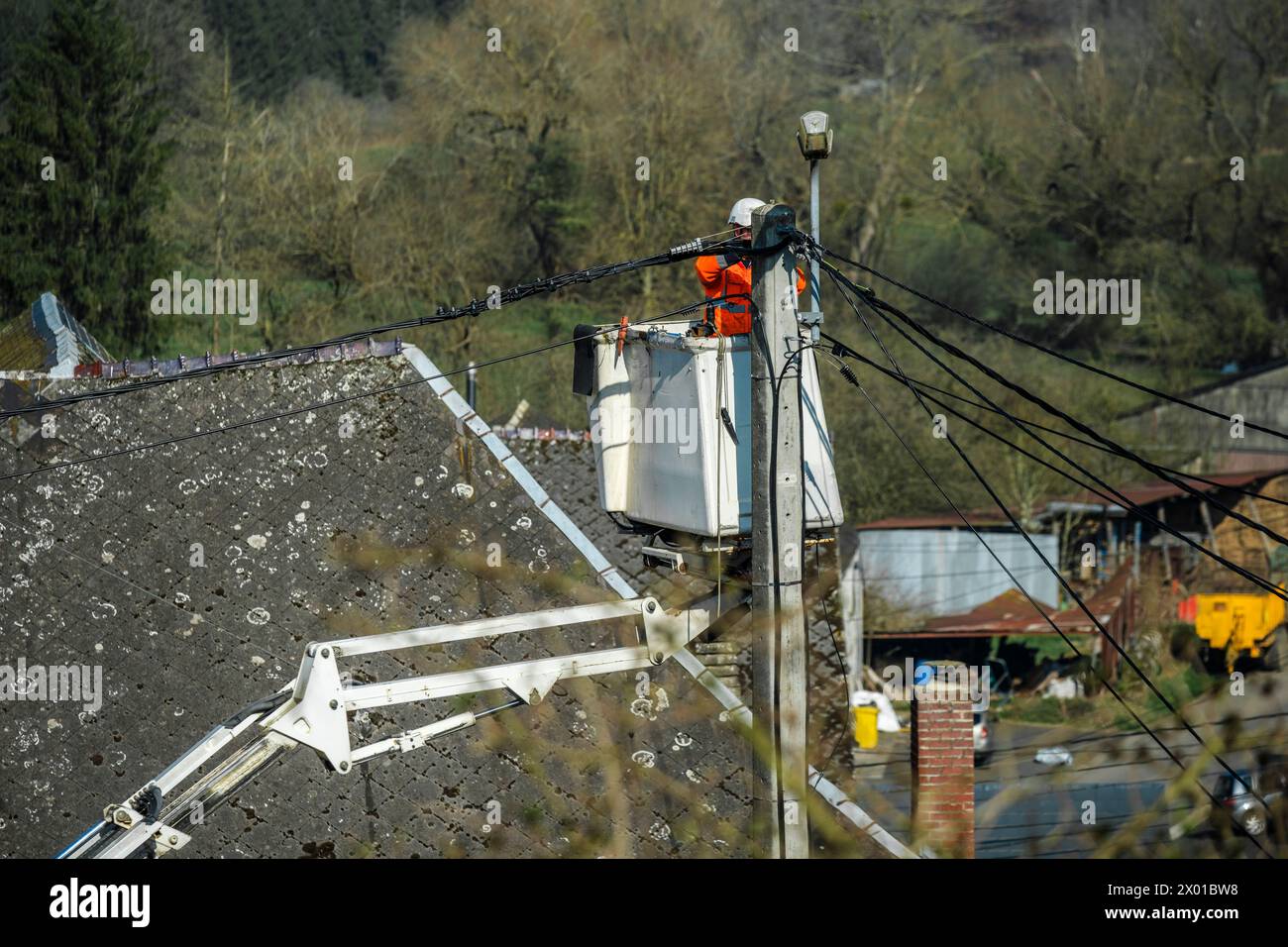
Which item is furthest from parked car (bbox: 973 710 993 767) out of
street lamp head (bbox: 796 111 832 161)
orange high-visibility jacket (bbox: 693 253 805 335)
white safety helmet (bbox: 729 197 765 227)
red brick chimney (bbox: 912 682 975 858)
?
street lamp head (bbox: 796 111 832 161)

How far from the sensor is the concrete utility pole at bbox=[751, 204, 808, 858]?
611 cm

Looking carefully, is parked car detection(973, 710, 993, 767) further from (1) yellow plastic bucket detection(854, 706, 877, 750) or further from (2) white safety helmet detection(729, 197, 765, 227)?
(2) white safety helmet detection(729, 197, 765, 227)

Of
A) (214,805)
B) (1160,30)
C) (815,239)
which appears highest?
(1160,30)

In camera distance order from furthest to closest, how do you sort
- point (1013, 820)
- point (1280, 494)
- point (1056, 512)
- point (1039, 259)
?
point (1039, 259) → point (1280, 494) → point (1056, 512) → point (1013, 820)

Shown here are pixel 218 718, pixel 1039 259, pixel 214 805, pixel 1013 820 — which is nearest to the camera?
pixel 214 805

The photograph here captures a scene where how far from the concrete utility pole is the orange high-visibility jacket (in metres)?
0.47

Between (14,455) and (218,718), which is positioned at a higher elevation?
(14,455)

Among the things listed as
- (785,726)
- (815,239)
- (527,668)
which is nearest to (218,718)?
(527,668)

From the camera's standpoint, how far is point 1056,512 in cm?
2775

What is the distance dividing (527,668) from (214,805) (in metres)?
1.31

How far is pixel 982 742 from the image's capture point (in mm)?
21891

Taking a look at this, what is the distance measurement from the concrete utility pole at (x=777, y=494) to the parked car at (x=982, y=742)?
15876mm

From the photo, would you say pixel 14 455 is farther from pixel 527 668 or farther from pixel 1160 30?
pixel 1160 30

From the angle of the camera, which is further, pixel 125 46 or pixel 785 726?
Answer: pixel 125 46
